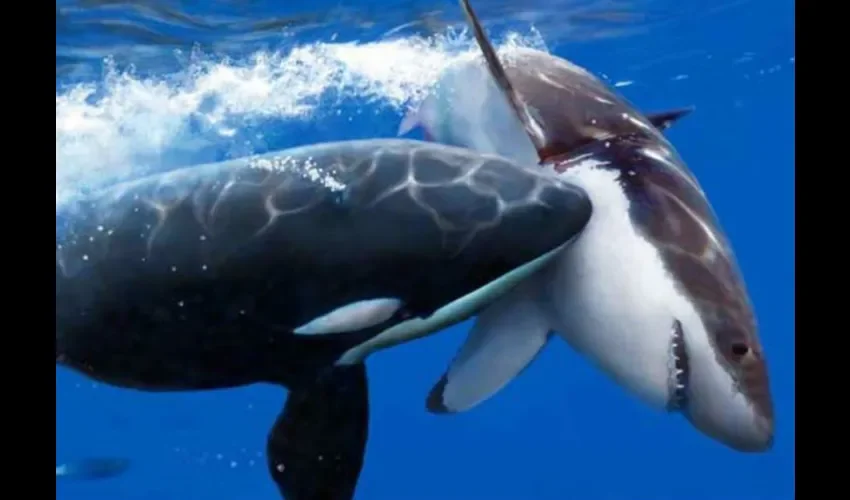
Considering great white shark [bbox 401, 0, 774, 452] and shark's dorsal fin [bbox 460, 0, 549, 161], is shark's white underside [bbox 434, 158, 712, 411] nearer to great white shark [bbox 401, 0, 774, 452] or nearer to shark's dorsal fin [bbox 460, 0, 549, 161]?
great white shark [bbox 401, 0, 774, 452]

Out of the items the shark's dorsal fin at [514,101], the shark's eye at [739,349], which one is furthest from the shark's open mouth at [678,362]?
the shark's dorsal fin at [514,101]

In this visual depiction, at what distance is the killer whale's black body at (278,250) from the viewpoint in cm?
360

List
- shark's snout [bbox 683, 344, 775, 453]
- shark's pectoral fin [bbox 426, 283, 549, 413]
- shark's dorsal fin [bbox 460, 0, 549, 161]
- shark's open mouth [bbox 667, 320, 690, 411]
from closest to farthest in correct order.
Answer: shark's snout [bbox 683, 344, 775, 453] < shark's open mouth [bbox 667, 320, 690, 411] < shark's dorsal fin [bbox 460, 0, 549, 161] < shark's pectoral fin [bbox 426, 283, 549, 413]

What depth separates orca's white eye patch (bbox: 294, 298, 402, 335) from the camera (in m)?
3.68

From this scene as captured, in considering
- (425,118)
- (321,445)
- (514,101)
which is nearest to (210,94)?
(425,118)

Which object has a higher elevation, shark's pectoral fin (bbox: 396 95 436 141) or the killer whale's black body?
the killer whale's black body

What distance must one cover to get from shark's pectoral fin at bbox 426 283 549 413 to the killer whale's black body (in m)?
0.98

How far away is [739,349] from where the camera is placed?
382 cm

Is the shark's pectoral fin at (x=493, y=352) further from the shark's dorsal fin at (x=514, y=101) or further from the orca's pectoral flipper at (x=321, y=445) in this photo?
the shark's dorsal fin at (x=514, y=101)

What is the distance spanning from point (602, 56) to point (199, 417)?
3837cm

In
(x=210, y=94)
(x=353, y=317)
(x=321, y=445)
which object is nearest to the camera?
(x=353, y=317)

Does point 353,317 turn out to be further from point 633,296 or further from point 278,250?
point 633,296

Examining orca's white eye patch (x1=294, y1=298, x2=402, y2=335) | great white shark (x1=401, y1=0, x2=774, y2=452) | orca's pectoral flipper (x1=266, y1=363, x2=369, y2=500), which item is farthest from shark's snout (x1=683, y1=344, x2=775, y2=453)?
orca's pectoral flipper (x1=266, y1=363, x2=369, y2=500)

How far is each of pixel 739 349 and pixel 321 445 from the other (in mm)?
2119
